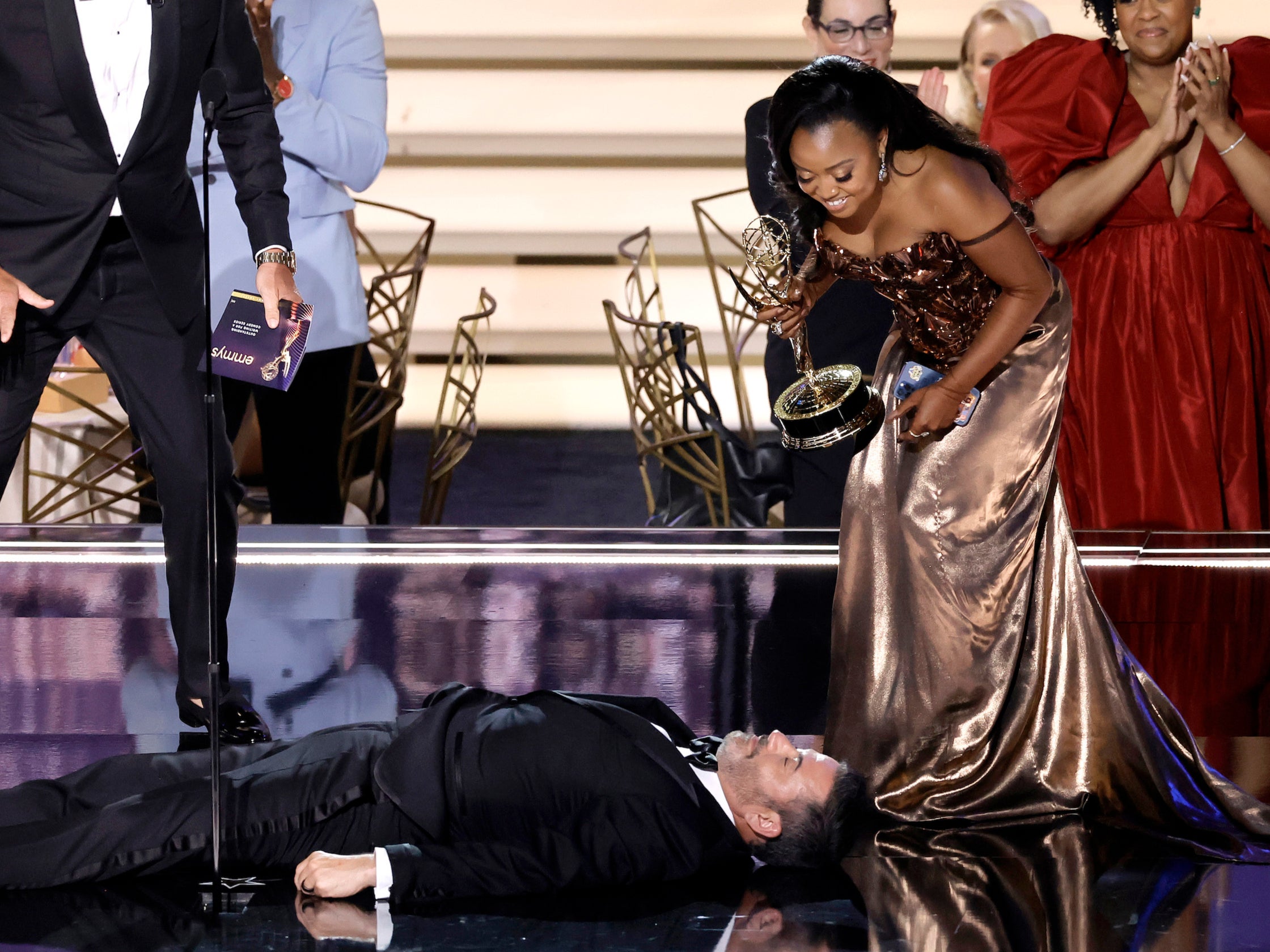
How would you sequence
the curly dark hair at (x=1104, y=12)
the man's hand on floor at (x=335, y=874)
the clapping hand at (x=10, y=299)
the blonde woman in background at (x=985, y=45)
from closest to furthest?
the man's hand on floor at (x=335, y=874)
the clapping hand at (x=10, y=299)
the curly dark hair at (x=1104, y=12)
the blonde woman in background at (x=985, y=45)

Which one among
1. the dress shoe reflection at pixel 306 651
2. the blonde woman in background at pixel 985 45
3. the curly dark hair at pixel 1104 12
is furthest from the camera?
the blonde woman in background at pixel 985 45

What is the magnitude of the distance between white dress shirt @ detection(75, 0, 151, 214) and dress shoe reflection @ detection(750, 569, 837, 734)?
1.59 meters

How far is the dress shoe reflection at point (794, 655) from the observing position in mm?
3125

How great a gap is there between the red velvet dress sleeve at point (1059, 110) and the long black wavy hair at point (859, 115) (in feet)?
3.79

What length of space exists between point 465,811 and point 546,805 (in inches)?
4.9

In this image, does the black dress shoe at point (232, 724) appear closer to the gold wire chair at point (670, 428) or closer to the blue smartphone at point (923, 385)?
the blue smartphone at point (923, 385)

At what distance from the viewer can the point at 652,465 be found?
6281 mm

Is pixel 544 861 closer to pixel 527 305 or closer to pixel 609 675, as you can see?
pixel 609 675

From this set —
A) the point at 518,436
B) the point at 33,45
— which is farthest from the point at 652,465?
the point at 33,45

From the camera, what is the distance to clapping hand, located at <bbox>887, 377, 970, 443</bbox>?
254 cm

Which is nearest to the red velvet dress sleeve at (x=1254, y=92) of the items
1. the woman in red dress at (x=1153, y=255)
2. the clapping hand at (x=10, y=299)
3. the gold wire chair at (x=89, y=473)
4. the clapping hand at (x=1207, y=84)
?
the woman in red dress at (x=1153, y=255)

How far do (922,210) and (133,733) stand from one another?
177 cm

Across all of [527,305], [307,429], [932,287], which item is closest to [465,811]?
[932,287]

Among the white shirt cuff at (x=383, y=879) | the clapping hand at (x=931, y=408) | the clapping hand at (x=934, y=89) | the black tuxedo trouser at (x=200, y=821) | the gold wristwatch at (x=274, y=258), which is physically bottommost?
the white shirt cuff at (x=383, y=879)
